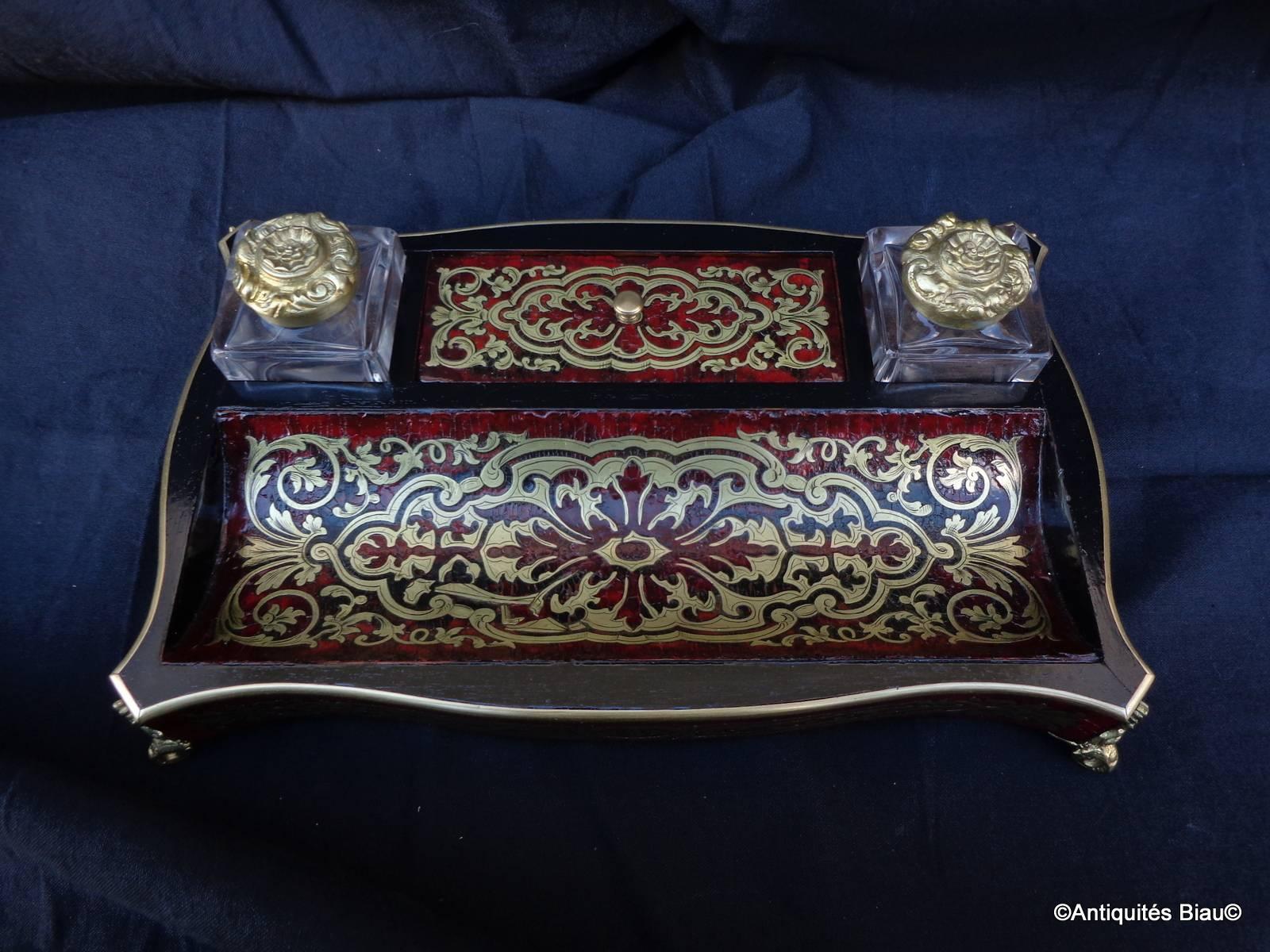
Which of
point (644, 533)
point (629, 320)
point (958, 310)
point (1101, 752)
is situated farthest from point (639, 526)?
point (1101, 752)

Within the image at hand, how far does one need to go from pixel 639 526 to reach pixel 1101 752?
65 cm

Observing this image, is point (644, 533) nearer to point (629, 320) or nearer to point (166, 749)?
point (629, 320)

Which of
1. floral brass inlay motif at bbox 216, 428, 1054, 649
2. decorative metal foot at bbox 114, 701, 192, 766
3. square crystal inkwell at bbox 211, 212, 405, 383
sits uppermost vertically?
square crystal inkwell at bbox 211, 212, 405, 383

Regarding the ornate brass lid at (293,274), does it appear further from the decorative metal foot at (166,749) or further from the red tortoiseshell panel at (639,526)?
the decorative metal foot at (166,749)

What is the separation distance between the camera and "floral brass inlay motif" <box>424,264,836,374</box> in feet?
4.18

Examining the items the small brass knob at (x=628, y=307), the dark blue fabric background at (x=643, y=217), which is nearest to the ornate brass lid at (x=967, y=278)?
the small brass knob at (x=628, y=307)

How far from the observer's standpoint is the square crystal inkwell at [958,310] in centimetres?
120

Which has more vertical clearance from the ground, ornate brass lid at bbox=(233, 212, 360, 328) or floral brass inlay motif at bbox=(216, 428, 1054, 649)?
ornate brass lid at bbox=(233, 212, 360, 328)

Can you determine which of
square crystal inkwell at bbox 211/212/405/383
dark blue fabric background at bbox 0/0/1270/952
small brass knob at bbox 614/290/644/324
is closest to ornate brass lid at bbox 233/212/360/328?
square crystal inkwell at bbox 211/212/405/383

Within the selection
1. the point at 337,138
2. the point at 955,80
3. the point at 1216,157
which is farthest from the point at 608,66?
the point at 1216,157

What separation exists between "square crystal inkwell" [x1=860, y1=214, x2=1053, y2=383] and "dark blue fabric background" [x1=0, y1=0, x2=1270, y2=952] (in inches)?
16.0

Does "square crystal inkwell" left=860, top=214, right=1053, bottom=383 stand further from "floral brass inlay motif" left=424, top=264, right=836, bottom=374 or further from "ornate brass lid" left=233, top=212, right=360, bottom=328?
"ornate brass lid" left=233, top=212, right=360, bottom=328

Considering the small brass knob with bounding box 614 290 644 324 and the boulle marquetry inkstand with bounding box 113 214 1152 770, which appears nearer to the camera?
the boulle marquetry inkstand with bounding box 113 214 1152 770

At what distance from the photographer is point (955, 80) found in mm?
1861
